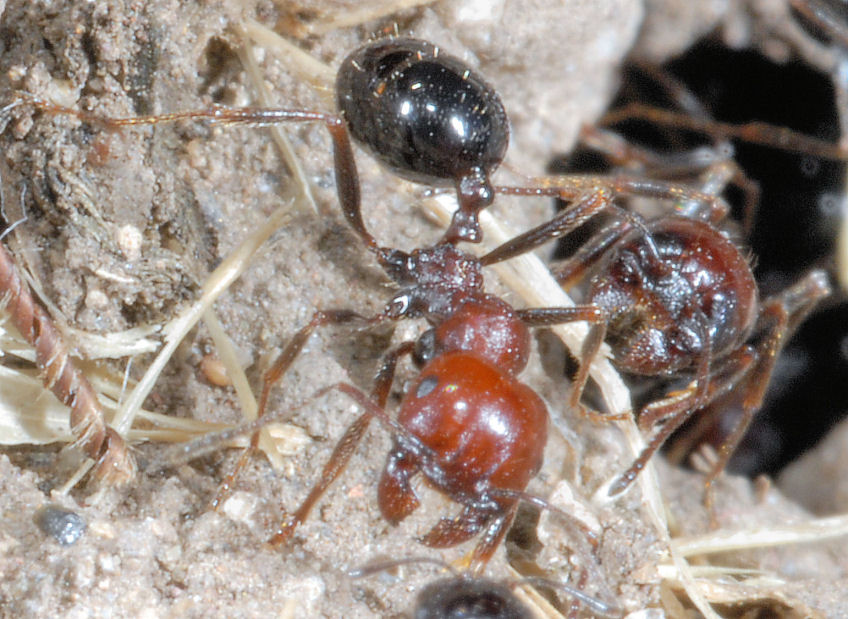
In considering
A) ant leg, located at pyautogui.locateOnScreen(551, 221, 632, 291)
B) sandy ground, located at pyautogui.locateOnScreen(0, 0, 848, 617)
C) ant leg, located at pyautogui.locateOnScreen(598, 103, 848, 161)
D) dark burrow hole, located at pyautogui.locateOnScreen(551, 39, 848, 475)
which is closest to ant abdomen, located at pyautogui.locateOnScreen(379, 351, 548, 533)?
sandy ground, located at pyautogui.locateOnScreen(0, 0, 848, 617)

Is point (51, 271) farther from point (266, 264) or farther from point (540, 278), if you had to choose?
point (540, 278)

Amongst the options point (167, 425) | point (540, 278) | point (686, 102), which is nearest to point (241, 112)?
point (167, 425)

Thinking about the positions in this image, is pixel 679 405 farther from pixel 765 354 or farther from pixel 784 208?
pixel 784 208

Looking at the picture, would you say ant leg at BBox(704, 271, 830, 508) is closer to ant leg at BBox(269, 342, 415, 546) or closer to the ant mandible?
the ant mandible

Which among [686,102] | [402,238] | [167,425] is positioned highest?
[686,102]

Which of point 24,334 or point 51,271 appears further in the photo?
point 51,271

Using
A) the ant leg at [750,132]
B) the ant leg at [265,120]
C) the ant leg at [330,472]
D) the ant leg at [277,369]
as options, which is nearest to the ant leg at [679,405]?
the ant leg at [330,472]
